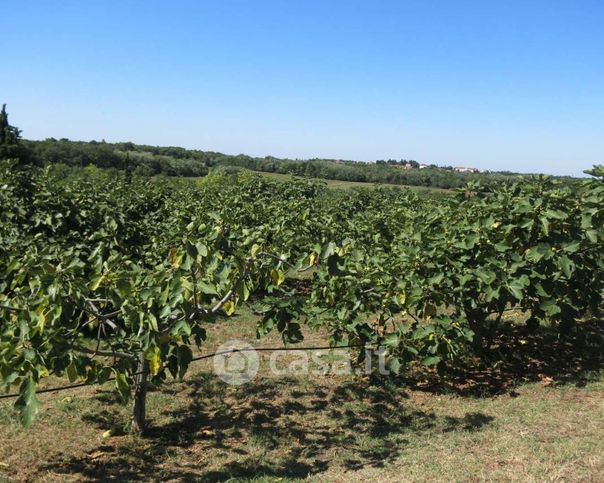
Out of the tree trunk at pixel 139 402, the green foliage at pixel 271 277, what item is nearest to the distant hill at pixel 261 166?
the green foliage at pixel 271 277

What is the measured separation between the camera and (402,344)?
4641 millimetres

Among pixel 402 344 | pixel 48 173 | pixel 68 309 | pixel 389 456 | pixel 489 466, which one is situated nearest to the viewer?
pixel 68 309

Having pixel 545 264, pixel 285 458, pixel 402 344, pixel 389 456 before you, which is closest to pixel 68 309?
pixel 285 458

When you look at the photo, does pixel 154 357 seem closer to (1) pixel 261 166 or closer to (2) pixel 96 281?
(2) pixel 96 281

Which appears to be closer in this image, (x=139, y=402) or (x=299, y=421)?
(x=139, y=402)

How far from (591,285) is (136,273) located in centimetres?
442

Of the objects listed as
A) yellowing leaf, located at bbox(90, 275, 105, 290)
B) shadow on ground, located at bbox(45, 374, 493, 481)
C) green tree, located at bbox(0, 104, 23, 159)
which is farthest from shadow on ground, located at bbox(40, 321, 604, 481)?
green tree, located at bbox(0, 104, 23, 159)

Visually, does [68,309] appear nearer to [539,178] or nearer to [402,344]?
[402,344]

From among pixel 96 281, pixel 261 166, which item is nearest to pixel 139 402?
pixel 96 281

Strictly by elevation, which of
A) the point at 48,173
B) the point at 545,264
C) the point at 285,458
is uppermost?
the point at 48,173

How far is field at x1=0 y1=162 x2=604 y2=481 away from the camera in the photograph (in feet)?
10.2

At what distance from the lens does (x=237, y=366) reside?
5625mm

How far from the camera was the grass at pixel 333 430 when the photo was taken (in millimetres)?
3385

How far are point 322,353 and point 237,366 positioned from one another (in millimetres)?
1044
